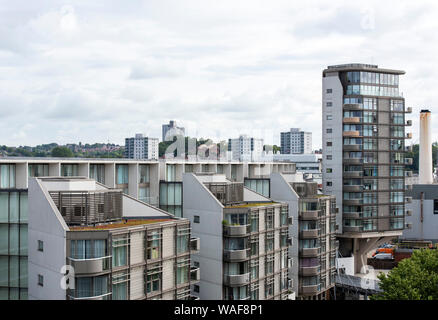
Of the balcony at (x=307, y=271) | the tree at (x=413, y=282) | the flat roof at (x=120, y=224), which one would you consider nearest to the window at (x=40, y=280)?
the flat roof at (x=120, y=224)

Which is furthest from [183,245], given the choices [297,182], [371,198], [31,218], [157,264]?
[371,198]

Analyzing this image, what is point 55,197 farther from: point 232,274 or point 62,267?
point 232,274

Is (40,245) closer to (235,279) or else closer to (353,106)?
(235,279)

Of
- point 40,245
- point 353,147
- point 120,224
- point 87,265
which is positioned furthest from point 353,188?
point 87,265

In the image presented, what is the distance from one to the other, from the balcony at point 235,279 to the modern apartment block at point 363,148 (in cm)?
4551

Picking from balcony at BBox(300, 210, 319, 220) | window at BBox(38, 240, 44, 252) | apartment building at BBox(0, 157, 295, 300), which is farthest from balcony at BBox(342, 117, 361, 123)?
window at BBox(38, 240, 44, 252)

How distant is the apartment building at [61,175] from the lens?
38.4 m

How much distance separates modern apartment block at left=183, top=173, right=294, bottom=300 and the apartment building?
158 inches

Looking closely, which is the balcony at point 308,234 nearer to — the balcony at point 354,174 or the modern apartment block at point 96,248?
the balcony at point 354,174

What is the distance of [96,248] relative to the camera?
107 ft

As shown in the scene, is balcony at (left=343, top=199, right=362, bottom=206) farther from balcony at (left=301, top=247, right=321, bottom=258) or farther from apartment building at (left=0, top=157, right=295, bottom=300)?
apartment building at (left=0, top=157, right=295, bottom=300)

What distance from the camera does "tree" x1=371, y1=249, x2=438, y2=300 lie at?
1903 inches

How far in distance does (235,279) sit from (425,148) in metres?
92.9

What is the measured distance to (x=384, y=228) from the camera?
3644 inches
